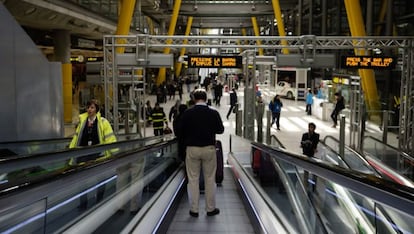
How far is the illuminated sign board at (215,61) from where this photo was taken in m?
17.6

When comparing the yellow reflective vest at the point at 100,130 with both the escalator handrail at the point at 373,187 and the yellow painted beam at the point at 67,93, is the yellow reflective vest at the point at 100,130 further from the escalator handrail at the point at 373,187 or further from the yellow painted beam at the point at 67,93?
the yellow painted beam at the point at 67,93

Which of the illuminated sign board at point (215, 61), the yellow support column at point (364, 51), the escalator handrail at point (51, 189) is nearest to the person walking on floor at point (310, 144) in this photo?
the illuminated sign board at point (215, 61)

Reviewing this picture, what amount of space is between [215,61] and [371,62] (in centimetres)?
558

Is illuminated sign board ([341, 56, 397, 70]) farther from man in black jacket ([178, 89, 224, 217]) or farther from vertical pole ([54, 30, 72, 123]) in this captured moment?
vertical pole ([54, 30, 72, 123])

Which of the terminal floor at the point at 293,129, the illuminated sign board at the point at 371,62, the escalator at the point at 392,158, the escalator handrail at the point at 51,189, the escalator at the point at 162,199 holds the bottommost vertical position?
the terminal floor at the point at 293,129

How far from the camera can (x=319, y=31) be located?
44.4 metres

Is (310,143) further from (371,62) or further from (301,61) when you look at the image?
(371,62)

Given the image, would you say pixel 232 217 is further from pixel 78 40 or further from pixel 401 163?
pixel 78 40

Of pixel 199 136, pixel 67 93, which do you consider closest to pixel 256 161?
pixel 199 136

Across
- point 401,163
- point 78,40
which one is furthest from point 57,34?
point 401,163

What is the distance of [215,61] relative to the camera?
698 inches

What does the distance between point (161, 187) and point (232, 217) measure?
1.01 metres

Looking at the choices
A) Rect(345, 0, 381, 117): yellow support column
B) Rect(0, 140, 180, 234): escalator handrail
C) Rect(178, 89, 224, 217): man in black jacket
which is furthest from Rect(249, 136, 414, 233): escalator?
Rect(345, 0, 381, 117): yellow support column

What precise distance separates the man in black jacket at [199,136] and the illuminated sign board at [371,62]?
40.1 feet
